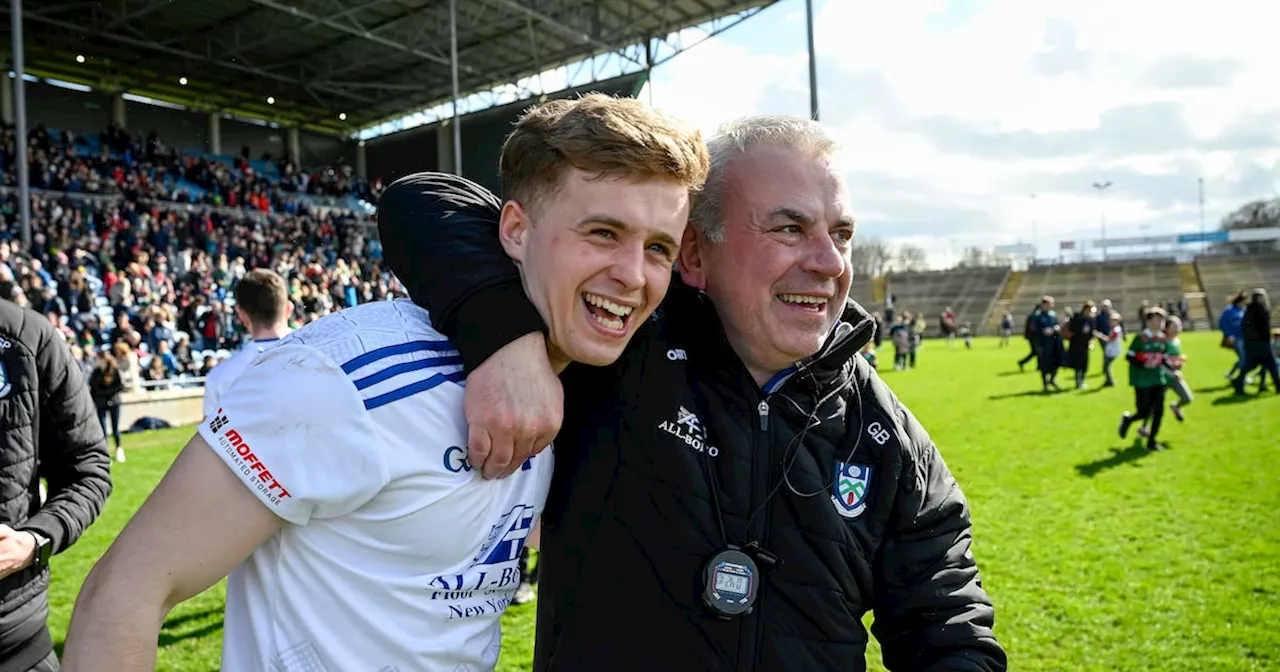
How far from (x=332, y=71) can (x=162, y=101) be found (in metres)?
9.22

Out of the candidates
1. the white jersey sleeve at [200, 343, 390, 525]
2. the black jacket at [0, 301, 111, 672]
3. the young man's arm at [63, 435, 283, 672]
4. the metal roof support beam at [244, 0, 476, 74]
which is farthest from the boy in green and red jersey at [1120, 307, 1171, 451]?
the metal roof support beam at [244, 0, 476, 74]

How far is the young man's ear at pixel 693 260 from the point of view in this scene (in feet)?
6.88

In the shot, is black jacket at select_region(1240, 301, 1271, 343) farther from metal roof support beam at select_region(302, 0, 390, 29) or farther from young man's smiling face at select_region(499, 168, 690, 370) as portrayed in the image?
metal roof support beam at select_region(302, 0, 390, 29)

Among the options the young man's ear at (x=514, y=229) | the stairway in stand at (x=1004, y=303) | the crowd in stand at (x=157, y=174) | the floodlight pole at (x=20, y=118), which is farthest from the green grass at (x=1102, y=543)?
the stairway in stand at (x=1004, y=303)

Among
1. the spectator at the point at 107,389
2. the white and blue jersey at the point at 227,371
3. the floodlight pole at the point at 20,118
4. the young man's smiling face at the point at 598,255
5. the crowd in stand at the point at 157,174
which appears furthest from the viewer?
the crowd in stand at the point at 157,174

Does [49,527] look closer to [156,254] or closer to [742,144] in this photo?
[742,144]

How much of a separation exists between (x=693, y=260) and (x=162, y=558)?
1347 mm

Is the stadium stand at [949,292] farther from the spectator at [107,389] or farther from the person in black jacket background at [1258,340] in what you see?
the spectator at [107,389]

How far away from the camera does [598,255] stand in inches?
62.7

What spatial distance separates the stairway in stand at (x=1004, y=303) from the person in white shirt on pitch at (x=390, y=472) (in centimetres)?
5198

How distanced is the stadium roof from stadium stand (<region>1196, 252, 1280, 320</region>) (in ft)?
136

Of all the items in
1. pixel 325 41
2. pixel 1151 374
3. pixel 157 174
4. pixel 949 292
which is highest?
pixel 325 41

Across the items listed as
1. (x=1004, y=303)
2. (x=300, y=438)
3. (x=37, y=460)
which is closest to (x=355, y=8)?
(x=37, y=460)

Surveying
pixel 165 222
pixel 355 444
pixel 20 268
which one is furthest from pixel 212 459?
pixel 165 222
